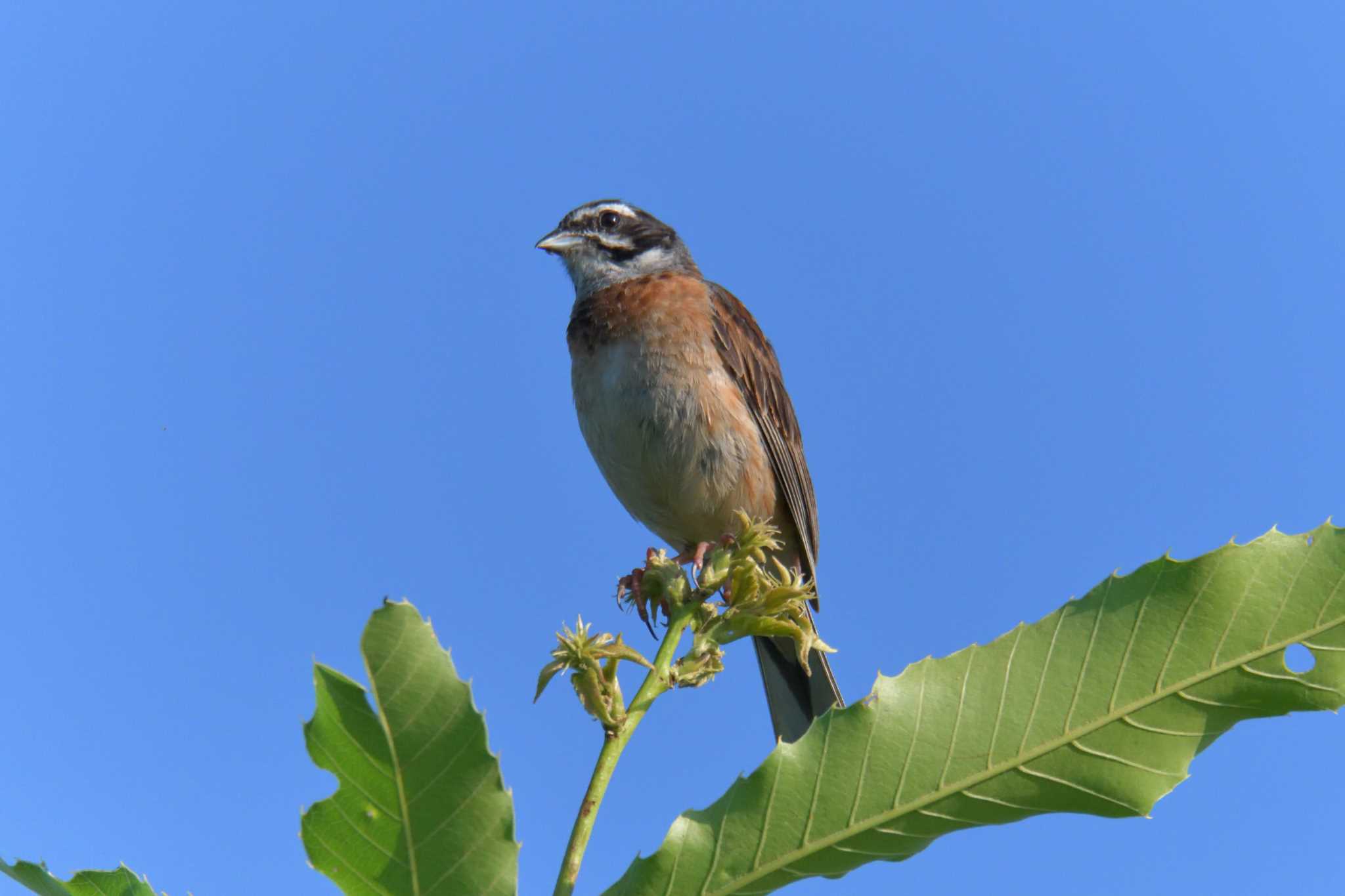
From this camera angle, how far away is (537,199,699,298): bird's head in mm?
7336

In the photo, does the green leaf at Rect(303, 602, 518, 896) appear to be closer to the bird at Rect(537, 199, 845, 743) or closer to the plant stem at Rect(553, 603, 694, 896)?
the plant stem at Rect(553, 603, 694, 896)

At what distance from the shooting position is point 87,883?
1807mm

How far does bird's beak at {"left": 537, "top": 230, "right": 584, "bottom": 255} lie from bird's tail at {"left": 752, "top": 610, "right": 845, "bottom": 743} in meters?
3.02

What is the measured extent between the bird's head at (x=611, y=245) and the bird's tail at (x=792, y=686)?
2526 mm

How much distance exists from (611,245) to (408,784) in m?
6.19

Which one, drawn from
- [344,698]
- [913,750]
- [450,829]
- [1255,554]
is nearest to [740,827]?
[913,750]

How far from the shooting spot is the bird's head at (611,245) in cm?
734

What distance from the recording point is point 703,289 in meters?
6.77

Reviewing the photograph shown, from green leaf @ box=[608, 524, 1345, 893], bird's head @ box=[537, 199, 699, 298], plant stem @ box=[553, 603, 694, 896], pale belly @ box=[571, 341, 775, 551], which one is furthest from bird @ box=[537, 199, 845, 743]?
green leaf @ box=[608, 524, 1345, 893]

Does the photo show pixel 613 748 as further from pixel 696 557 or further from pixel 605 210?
pixel 605 210

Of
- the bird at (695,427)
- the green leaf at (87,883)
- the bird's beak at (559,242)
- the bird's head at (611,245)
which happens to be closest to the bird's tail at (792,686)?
the bird at (695,427)

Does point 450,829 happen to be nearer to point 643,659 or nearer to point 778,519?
point 643,659

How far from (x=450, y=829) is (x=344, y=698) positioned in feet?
0.77

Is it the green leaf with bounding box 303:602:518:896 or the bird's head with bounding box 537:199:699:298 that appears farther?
the bird's head with bounding box 537:199:699:298
